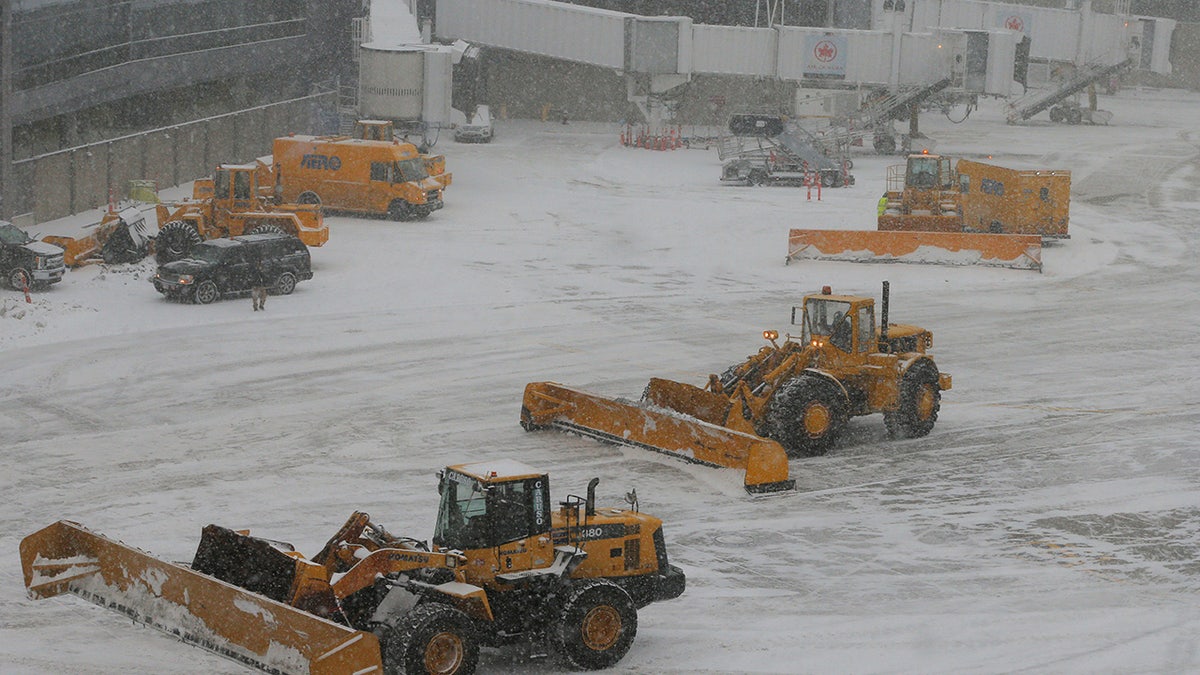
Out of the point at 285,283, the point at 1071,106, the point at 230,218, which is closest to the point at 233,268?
the point at 285,283

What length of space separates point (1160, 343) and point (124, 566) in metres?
23.0

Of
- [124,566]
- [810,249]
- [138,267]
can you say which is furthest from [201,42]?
[124,566]

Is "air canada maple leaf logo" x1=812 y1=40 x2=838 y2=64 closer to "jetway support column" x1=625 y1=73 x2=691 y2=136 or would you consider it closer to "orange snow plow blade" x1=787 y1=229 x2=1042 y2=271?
"jetway support column" x1=625 y1=73 x2=691 y2=136

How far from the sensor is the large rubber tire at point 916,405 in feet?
75.6

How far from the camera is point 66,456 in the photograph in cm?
2183

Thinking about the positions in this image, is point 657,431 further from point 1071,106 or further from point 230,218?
point 1071,106

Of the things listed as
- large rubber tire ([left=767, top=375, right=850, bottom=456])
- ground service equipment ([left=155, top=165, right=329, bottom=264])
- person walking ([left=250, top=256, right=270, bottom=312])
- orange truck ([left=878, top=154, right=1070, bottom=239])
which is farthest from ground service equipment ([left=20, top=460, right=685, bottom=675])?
orange truck ([left=878, top=154, right=1070, bottom=239])

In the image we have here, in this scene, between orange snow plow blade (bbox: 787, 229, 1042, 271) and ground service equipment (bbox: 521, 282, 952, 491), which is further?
orange snow plow blade (bbox: 787, 229, 1042, 271)

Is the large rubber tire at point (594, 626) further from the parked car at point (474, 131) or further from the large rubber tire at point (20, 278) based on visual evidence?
the parked car at point (474, 131)

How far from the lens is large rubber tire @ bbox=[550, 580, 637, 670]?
14023mm

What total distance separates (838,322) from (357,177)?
995 inches

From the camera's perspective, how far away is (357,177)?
45.2 metres

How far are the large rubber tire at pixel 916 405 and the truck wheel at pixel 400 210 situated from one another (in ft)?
78.0

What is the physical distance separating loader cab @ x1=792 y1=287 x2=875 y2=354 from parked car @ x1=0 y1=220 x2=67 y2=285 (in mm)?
17607
